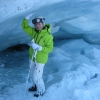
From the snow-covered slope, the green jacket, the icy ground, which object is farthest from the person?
the icy ground

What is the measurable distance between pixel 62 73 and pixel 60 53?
56.5 inches

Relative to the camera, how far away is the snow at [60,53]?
4.42 meters

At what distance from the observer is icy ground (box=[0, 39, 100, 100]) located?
4.48m

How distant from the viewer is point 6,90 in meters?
4.68

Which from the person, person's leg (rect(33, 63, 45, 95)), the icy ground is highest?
the person

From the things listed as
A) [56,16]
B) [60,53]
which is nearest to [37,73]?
[56,16]

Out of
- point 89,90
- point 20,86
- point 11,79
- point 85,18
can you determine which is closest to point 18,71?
point 11,79

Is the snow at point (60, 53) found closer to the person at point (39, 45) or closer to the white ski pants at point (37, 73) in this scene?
the white ski pants at point (37, 73)

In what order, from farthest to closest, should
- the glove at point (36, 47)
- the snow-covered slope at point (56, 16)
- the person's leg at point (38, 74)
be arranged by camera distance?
the snow-covered slope at point (56, 16) → the person's leg at point (38, 74) → the glove at point (36, 47)

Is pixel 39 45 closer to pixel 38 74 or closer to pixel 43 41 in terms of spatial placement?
pixel 43 41

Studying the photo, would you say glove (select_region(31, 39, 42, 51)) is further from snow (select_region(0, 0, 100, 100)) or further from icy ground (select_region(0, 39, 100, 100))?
icy ground (select_region(0, 39, 100, 100))

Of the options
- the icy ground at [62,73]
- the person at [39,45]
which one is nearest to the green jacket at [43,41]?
the person at [39,45]

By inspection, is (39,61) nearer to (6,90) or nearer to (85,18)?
(6,90)

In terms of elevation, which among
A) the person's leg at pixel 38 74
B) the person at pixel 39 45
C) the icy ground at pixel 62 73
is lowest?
the icy ground at pixel 62 73
